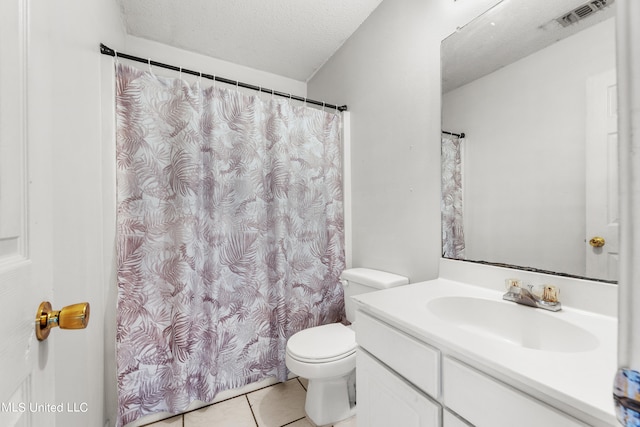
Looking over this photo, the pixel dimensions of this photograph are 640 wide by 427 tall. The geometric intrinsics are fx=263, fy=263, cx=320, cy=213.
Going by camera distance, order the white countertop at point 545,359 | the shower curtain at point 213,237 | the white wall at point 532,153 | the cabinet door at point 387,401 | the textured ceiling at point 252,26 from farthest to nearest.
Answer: the textured ceiling at point 252,26 → the shower curtain at point 213,237 → the white wall at point 532,153 → the cabinet door at point 387,401 → the white countertop at point 545,359

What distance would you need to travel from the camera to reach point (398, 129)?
1538 mm

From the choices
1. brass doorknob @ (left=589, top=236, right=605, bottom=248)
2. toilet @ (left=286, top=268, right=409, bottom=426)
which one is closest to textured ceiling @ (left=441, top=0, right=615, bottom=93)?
brass doorknob @ (left=589, top=236, right=605, bottom=248)

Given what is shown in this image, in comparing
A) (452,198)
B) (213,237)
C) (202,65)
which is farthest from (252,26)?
(452,198)

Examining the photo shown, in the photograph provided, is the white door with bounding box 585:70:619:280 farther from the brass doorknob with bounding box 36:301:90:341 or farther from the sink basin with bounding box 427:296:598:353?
the brass doorknob with bounding box 36:301:90:341

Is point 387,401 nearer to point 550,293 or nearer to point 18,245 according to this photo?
point 550,293

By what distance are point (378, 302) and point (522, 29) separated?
46.6 inches

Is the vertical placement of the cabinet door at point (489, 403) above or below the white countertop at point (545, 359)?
below

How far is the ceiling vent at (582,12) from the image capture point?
83 centimetres

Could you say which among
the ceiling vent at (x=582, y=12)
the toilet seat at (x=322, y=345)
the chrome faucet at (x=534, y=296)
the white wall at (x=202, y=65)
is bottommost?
the toilet seat at (x=322, y=345)

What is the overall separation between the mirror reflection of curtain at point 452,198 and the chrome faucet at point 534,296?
268 mm

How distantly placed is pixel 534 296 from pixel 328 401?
1.10 meters

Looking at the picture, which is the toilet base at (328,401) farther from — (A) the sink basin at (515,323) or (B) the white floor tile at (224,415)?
(A) the sink basin at (515,323)

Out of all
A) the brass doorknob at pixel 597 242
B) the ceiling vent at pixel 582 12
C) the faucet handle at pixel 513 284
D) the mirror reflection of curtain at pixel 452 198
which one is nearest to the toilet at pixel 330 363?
the mirror reflection of curtain at pixel 452 198

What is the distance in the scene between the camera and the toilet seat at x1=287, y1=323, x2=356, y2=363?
1.29m
